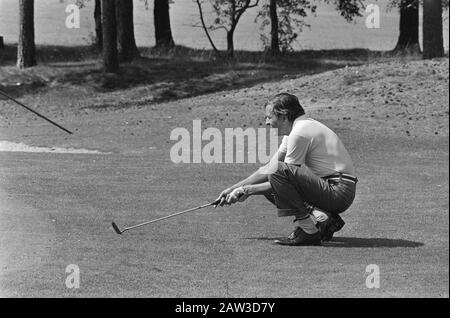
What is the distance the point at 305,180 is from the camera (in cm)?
966

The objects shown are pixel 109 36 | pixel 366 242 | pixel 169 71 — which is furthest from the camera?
pixel 169 71

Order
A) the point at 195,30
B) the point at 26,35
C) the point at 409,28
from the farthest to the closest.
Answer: the point at 195,30 → the point at 409,28 → the point at 26,35

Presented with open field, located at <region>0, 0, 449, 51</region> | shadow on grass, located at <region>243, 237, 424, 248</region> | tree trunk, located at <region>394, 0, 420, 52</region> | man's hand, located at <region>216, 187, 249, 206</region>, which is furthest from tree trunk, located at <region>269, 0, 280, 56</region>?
man's hand, located at <region>216, 187, 249, 206</region>

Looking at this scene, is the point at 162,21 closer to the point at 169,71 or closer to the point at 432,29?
the point at 169,71

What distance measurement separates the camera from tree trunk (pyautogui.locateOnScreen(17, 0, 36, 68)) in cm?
3403

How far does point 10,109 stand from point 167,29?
11.3 metres

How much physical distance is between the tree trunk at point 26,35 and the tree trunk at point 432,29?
1204cm

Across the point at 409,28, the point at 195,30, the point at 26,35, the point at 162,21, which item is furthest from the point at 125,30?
the point at 195,30

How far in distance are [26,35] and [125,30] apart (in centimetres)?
305

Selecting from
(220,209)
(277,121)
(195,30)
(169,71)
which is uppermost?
(195,30)

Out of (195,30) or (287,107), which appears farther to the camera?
(195,30)

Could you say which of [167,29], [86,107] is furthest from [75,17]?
[167,29]

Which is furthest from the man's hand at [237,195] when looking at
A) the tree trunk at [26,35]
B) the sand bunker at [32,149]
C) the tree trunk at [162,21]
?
the tree trunk at [162,21]

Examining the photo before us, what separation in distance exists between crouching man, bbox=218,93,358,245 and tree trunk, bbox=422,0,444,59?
18.0m
